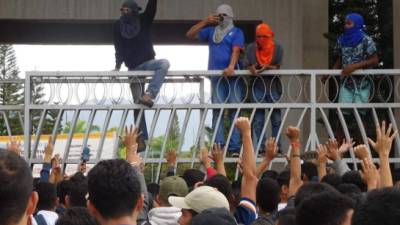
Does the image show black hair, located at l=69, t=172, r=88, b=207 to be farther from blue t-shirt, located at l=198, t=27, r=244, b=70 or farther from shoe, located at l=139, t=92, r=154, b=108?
blue t-shirt, located at l=198, t=27, r=244, b=70

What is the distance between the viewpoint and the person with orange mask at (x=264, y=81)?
12672mm

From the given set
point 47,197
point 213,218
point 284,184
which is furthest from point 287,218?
point 284,184

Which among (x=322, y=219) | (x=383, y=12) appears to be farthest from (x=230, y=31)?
(x=383, y=12)

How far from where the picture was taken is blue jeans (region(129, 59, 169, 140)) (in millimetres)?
12492

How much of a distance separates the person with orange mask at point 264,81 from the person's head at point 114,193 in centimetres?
802

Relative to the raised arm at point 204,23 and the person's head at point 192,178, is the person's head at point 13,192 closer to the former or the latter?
the person's head at point 192,178

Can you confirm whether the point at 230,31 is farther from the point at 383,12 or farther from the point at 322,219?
the point at 383,12

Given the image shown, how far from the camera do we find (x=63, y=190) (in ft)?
25.1

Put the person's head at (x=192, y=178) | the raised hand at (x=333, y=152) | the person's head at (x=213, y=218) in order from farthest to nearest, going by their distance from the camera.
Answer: the raised hand at (x=333, y=152) < the person's head at (x=192, y=178) < the person's head at (x=213, y=218)

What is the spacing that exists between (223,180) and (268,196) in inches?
18.7

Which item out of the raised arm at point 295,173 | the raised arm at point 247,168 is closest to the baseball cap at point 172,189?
the raised arm at point 247,168

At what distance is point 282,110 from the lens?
42.8 feet

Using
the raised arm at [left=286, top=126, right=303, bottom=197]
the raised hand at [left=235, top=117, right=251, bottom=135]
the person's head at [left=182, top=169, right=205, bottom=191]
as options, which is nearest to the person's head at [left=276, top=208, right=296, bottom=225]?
the raised hand at [left=235, top=117, right=251, bottom=135]

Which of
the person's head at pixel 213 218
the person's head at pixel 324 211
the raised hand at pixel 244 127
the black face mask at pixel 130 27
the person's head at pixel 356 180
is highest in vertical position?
the black face mask at pixel 130 27
